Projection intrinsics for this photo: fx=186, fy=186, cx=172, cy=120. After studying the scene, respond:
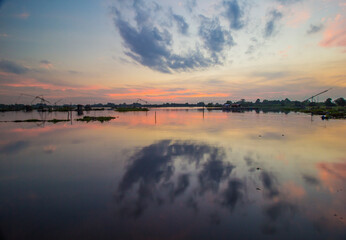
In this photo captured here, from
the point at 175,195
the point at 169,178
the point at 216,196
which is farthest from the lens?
the point at 169,178

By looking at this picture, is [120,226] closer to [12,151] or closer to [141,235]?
[141,235]

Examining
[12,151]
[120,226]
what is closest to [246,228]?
[120,226]

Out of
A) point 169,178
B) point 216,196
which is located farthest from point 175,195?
point 169,178

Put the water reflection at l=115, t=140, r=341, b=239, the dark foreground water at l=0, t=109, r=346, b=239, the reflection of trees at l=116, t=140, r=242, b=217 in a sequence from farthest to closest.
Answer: the reflection of trees at l=116, t=140, r=242, b=217 → the water reflection at l=115, t=140, r=341, b=239 → the dark foreground water at l=0, t=109, r=346, b=239

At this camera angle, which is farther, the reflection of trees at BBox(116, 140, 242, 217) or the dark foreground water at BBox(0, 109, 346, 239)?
the reflection of trees at BBox(116, 140, 242, 217)

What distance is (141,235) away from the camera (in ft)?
23.7

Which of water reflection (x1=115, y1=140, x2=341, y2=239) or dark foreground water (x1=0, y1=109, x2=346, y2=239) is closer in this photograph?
dark foreground water (x1=0, y1=109, x2=346, y2=239)

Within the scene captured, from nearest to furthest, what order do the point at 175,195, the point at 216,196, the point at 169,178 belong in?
1. the point at 216,196
2. the point at 175,195
3. the point at 169,178

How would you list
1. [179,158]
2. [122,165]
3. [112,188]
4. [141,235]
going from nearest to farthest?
1. [141,235]
2. [112,188]
3. [122,165]
4. [179,158]

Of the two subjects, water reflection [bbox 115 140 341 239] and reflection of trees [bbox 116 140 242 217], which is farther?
reflection of trees [bbox 116 140 242 217]

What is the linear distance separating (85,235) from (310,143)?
26023 millimetres

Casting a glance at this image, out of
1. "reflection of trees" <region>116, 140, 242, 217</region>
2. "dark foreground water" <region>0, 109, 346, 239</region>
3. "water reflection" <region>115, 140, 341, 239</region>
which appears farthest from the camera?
"reflection of trees" <region>116, 140, 242, 217</region>

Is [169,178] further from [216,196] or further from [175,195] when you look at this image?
[216,196]

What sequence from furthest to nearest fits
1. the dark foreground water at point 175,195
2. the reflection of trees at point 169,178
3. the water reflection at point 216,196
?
the reflection of trees at point 169,178
the water reflection at point 216,196
the dark foreground water at point 175,195
